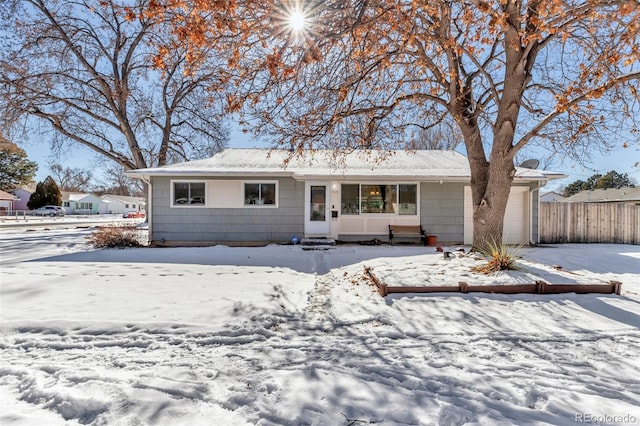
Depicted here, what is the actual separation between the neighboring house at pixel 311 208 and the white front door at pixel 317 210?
0.12 feet

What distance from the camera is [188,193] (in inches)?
428

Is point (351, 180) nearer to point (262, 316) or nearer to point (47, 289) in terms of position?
point (262, 316)

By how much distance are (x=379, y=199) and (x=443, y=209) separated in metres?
2.38

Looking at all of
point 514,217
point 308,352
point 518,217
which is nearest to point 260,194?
point 308,352

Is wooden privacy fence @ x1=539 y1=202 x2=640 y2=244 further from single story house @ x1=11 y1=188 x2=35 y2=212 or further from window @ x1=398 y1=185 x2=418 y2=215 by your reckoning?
single story house @ x1=11 y1=188 x2=35 y2=212

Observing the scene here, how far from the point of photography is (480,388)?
226 cm

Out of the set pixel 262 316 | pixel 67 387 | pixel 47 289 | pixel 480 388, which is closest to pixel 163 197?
pixel 47 289

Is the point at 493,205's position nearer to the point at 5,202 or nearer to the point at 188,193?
the point at 188,193

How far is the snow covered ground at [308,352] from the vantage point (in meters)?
2.00

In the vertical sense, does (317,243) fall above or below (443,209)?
below

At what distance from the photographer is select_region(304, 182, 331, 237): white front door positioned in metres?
10.8

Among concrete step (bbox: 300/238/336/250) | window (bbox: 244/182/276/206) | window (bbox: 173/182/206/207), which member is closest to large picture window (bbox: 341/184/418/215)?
concrete step (bbox: 300/238/336/250)

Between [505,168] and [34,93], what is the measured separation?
20767 mm

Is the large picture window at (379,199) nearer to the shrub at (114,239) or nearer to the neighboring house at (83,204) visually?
the shrub at (114,239)
